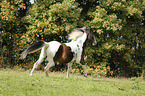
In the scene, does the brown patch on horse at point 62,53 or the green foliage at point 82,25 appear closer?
the brown patch on horse at point 62,53

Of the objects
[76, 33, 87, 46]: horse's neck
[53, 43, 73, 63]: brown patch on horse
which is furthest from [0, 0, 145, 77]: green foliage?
[53, 43, 73, 63]: brown patch on horse

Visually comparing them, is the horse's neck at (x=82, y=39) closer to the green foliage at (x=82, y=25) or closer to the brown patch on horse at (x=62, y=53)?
the brown patch on horse at (x=62, y=53)

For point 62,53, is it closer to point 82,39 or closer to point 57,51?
point 57,51

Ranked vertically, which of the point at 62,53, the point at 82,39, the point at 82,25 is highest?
the point at 82,25

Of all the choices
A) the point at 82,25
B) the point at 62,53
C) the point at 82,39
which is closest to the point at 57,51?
the point at 62,53

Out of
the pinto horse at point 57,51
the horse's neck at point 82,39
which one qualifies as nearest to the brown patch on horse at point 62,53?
the pinto horse at point 57,51

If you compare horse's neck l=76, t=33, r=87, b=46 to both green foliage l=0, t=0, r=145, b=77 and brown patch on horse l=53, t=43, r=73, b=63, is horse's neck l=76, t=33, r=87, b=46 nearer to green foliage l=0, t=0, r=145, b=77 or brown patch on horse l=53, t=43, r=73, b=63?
brown patch on horse l=53, t=43, r=73, b=63

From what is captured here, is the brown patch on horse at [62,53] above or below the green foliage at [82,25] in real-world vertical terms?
below

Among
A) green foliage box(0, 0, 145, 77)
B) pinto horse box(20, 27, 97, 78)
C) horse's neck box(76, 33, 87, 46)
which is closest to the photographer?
pinto horse box(20, 27, 97, 78)

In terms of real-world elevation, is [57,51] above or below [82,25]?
below

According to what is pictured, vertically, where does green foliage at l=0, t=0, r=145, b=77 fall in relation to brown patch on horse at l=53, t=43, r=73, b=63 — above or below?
above

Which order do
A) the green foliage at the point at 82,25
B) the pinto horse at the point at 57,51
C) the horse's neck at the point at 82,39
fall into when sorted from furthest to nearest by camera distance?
the green foliage at the point at 82,25, the horse's neck at the point at 82,39, the pinto horse at the point at 57,51

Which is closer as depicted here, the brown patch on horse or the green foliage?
the brown patch on horse

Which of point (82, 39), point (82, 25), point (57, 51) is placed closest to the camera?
point (57, 51)
